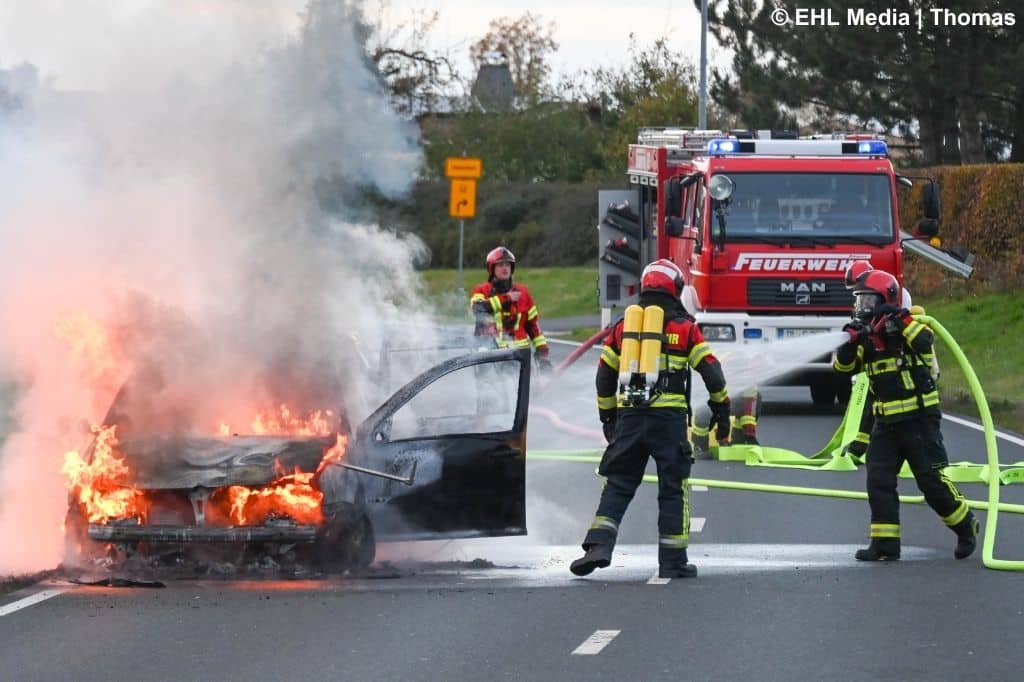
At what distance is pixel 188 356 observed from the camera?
419 inches

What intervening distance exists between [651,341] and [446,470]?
1.37 meters

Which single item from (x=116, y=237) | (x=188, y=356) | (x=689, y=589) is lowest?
(x=689, y=589)

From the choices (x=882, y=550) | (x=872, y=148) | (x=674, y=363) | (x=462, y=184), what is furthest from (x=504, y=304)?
(x=462, y=184)

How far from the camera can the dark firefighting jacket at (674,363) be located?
33.0ft

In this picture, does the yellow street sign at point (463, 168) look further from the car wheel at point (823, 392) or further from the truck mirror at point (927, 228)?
the truck mirror at point (927, 228)

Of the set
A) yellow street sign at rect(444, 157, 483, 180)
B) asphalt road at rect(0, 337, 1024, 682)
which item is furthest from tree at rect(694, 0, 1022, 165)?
asphalt road at rect(0, 337, 1024, 682)

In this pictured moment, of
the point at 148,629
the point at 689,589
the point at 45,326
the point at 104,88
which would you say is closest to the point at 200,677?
the point at 148,629

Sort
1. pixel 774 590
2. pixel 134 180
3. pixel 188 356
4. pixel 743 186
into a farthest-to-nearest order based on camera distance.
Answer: pixel 743 186 → pixel 134 180 → pixel 188 356 → pixel 774 590

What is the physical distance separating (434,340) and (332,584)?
2.29m

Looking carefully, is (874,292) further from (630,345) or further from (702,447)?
(702,447)

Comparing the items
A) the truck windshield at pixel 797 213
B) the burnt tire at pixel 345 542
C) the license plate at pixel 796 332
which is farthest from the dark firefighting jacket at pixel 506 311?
the burnt tire at pixel 345 542

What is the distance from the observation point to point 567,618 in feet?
28.7

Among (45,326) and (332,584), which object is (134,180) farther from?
(332,584)

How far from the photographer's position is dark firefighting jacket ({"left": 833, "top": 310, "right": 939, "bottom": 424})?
10555 mm
